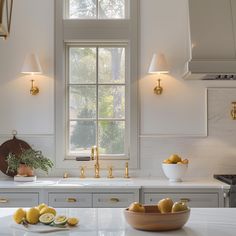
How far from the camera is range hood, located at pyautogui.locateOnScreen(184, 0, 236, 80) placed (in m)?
3.88

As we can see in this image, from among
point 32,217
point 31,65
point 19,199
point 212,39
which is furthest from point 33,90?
point 32,217

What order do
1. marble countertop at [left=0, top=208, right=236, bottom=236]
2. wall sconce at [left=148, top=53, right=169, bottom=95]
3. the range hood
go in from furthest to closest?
wall sconce at [left=148, top=53, right=169, bottom=95] < the range hood < marble countertop at [left=0, top=208, right=236, bottom=236]

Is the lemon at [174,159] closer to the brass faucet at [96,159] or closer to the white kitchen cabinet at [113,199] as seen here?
the white kitchen cabinet at [113,199]

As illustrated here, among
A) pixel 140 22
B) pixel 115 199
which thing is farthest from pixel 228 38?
pixel 115 199

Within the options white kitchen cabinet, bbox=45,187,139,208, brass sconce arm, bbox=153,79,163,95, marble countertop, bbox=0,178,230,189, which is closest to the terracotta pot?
marble countertop, bbox=0,178,230,189

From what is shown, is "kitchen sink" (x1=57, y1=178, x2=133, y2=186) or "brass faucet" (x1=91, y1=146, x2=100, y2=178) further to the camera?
"brass faucet" (x1=91, y1=146, x2=100, y2=178)

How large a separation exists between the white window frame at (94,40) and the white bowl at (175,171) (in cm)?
44

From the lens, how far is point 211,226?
214cm

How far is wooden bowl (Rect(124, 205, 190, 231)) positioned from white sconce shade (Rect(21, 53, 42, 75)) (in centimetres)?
248

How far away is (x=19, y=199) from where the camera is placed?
375 cm

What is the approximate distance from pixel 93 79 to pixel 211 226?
2615 millimetres

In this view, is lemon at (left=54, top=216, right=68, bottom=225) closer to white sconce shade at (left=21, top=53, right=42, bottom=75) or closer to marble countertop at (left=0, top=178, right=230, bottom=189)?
marble countertop at (left=0, top=178, right=230, bottom=189)

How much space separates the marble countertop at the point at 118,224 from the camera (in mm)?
2008

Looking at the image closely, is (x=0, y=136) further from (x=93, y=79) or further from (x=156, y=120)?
(x=156, y=120)
